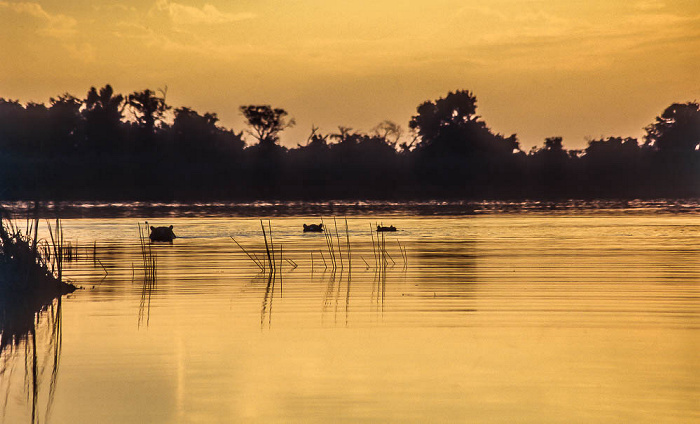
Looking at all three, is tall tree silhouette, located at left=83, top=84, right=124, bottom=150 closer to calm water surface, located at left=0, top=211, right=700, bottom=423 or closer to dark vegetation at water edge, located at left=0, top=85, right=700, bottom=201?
dark vegetation at water edge, located at left=0, top=85, right=700, bottom=201

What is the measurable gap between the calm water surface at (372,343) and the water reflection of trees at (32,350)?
0.06m

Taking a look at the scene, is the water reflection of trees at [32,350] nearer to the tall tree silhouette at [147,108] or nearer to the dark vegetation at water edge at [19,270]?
the dark vegetation at water edge at [19,270]

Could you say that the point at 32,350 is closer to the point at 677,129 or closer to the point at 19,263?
the point at 19,263

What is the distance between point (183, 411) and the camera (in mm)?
11492

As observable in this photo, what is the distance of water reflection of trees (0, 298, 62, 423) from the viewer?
12.5m

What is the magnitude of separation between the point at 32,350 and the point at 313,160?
97.1 metres

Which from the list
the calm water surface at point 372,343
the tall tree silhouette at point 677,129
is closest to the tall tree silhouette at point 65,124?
the tall tree silhouette at point 677,129

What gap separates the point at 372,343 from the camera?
15531 mm

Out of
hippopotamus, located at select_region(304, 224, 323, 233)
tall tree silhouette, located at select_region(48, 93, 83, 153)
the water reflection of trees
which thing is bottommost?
the water reflection of trees

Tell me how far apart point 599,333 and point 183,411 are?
704cm

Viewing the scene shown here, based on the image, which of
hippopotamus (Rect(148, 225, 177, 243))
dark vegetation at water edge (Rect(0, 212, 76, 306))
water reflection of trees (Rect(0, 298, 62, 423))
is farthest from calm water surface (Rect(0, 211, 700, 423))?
hippopotamus (Rect(148, 225, 177, 243))

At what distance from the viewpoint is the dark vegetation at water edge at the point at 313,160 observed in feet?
346

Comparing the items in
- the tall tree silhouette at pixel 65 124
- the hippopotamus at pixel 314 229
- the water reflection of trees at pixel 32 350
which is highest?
the tall tree silhouette at pixel 65 124

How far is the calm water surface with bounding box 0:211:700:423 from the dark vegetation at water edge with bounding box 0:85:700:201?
240 ft
